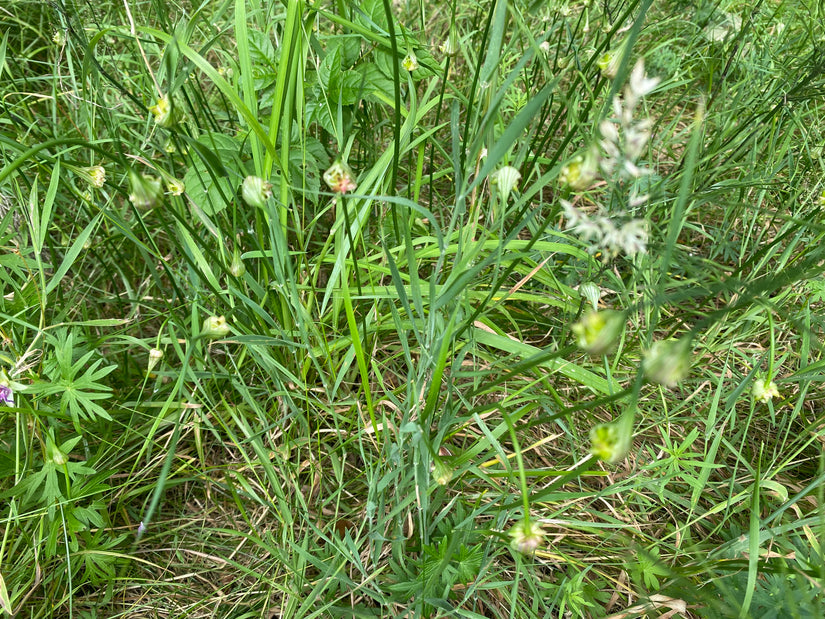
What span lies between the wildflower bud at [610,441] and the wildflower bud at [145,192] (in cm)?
64

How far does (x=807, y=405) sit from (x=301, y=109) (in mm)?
1280

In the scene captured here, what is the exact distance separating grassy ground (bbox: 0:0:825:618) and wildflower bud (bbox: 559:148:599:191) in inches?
4.9

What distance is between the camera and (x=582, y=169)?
61cm

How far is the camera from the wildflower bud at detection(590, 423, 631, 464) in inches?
22.9

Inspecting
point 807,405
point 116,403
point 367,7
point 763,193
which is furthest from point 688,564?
point 367,7

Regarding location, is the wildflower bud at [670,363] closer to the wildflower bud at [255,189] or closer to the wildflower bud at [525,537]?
the wildflower bud at [525,537]

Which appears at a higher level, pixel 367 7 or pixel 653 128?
pixel 367 7

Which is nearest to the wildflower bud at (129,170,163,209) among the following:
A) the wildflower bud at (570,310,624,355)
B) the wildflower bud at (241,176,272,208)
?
the wildflower bud at (241,176,272,208)

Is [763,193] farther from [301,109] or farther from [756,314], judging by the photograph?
[301,109]

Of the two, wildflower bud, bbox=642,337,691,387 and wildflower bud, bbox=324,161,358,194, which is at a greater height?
wildflower bud, bbox=642,337,691,387

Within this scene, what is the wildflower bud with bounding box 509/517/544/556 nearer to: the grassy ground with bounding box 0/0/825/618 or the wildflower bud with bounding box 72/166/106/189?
the grassy ground with bounding box 0/0/825/618

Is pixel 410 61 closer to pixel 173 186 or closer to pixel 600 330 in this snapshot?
pixel 173 186

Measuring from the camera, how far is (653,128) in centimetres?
164

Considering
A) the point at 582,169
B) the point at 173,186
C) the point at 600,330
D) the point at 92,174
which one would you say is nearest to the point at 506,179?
the point at 582,169
